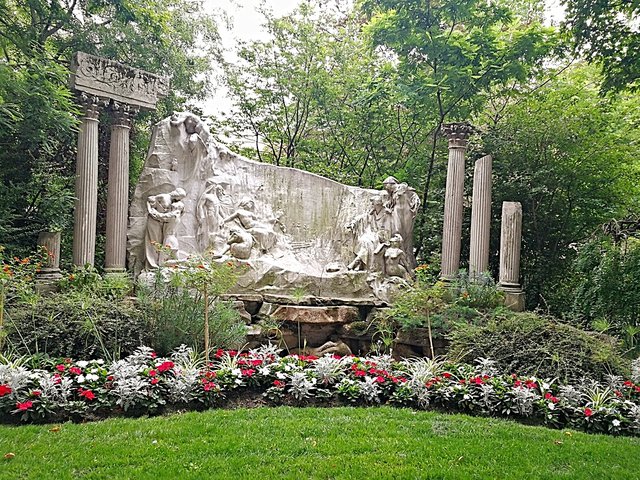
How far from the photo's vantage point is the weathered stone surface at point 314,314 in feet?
29.8

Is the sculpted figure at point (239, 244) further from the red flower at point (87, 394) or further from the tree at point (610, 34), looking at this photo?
the tree at point (610, 34)

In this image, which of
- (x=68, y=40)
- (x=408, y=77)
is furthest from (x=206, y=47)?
(x=408, y=77)

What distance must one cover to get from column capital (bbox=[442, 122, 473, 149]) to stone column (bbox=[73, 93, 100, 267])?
7.14m

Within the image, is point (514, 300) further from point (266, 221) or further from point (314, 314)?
point (266, 221)

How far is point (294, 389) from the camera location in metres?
5.78

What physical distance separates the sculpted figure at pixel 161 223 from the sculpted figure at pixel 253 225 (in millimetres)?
921

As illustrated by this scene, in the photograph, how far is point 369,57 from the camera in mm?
15742

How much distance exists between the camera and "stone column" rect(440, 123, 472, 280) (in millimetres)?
11406

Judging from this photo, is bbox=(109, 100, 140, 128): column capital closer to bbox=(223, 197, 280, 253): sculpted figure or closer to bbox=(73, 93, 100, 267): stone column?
bbox=(73, 93, 100, 267): stone column

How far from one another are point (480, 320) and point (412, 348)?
146 cm

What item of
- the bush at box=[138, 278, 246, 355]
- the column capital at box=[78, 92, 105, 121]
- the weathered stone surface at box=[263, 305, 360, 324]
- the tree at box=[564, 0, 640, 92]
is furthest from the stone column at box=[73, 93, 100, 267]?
the tree at box=[564, 0, 640, 92]

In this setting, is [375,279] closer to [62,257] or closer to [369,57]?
[62,257]

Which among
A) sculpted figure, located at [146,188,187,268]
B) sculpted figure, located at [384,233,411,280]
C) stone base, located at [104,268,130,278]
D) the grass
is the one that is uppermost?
sculpted figure, located at [146,188,187,268]

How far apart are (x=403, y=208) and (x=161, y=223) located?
191 inches
